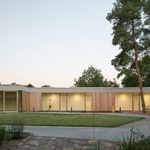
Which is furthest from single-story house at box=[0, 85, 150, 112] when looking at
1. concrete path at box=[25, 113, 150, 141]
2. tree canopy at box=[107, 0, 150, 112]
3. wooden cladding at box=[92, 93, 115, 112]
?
concrete path at box=[25, 113, 150, 141]

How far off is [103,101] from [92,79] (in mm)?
29660

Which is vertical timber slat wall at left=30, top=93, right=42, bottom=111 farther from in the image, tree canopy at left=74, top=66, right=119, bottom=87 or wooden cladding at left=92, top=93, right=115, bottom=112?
tree canopy at left=74, top=66, right=119, bottom=87

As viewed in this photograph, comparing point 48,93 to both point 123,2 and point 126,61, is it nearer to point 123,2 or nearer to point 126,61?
point 126,61

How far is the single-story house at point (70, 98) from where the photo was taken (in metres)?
31.2

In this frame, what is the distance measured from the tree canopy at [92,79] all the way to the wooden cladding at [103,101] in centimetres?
2754

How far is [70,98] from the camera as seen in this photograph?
3584cm

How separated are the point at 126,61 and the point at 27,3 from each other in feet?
47.1

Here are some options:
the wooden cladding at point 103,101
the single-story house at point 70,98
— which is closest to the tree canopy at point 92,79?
the single-story house at point 70,98

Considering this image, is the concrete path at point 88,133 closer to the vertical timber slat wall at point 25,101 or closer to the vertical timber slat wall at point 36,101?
the vertical timber slat wall at point 25,101

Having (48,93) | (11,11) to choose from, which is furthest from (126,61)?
(11,11)

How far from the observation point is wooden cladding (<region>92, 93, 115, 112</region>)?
33.8 meters

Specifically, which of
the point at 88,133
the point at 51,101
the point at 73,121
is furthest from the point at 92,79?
the point at 88,133

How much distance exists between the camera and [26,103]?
32.4 metres

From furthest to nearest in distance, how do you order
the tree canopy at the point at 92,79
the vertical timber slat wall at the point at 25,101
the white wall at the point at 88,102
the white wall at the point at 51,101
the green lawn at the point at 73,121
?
the tree canopy at the point at 92,79, the white wall at the point at 51,101, the white wall at the point at 88,102, the vertical timber slat wall at the point at 25,101, the green lawn at the point at 73,121
